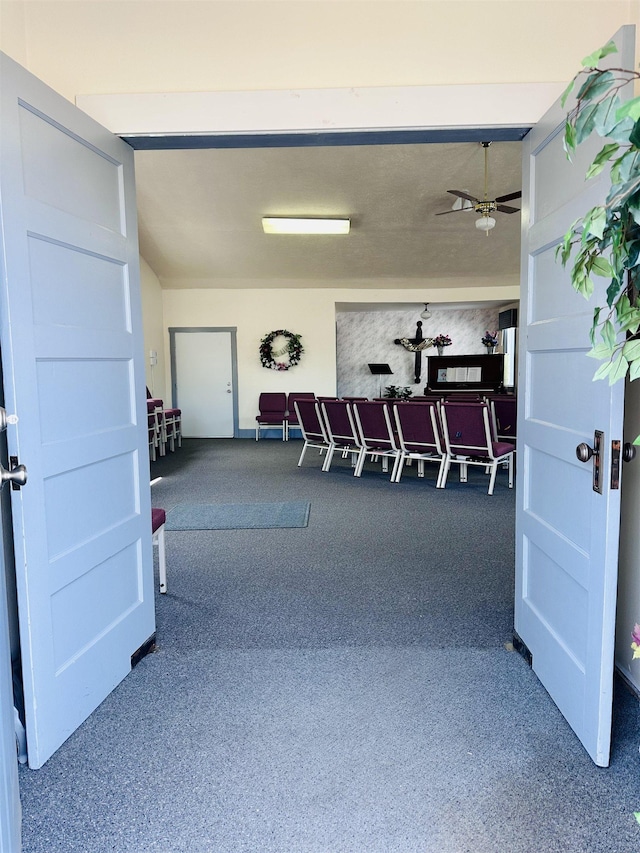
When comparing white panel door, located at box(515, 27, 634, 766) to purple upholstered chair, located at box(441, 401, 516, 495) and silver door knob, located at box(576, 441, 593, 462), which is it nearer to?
silver door knob, located at box(576, 441, 593, 462)

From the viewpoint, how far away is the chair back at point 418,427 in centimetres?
494

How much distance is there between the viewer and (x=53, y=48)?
73.8 inches

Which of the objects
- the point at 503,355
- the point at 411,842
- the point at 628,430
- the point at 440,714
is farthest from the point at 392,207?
the point at 411,842

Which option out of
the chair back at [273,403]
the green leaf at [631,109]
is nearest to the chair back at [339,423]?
the chair back at [273,403]

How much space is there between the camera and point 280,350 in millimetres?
9227

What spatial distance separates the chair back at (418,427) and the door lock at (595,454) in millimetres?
3432

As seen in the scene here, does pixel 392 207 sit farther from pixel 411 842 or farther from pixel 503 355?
pixel 411 842

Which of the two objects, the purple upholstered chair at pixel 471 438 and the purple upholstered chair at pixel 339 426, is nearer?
the purple upholstered chair at pixel 471 438

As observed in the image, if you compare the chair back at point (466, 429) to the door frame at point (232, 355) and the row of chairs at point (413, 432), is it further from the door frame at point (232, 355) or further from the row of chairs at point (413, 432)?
the door frame at point (232, 355)

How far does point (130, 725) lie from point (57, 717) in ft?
0.70

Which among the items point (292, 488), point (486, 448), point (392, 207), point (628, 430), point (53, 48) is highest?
point (392, 207)

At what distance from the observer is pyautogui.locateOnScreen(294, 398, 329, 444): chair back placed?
19.7ft

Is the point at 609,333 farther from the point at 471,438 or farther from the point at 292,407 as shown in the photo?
the point at 292,407

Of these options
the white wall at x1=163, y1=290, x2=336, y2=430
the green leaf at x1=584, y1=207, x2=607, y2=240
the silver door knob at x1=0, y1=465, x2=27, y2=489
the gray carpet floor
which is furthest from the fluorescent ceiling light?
the green leaf at x1=584, y1=207, x2=607, y2=240
